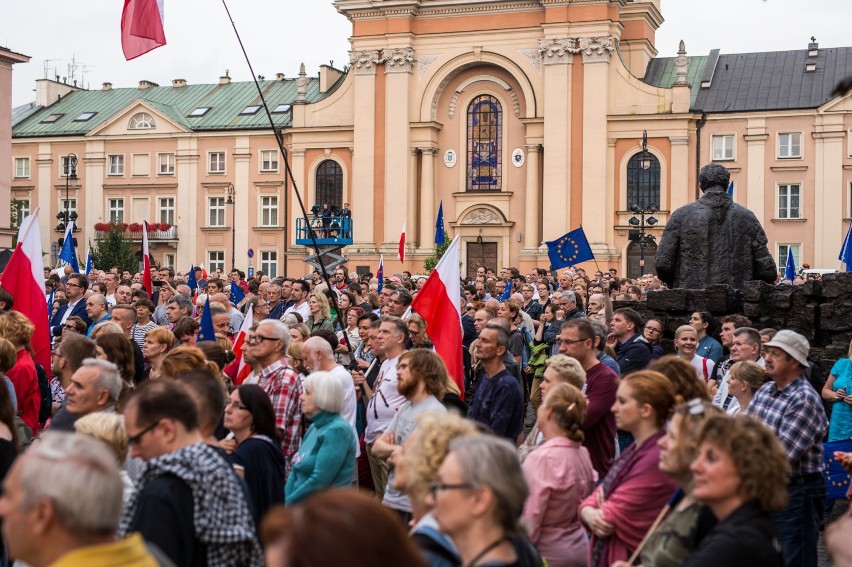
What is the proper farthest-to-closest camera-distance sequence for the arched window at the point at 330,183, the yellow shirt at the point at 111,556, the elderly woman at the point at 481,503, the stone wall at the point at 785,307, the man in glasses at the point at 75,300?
the arched window at the point at 330,183
the man in glasses at the point at 75,300
the stone wall at the point at 785,307
the elderly woman at the point at 481,503
the yellow shirt at the point at 111,556

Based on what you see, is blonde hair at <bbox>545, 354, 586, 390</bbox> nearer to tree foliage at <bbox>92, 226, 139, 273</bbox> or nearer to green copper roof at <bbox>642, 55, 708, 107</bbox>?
green copper roof at <bbox>642, 55, 708, 107</bbox>

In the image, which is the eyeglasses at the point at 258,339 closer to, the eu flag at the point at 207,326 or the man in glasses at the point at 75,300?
the eu flag at the point at 207,326

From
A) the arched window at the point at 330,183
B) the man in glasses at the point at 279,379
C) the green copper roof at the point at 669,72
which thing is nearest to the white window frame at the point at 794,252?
the green copper roof at the point at 669,72

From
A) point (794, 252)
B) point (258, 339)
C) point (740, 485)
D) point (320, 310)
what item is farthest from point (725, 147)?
point (740, 485)

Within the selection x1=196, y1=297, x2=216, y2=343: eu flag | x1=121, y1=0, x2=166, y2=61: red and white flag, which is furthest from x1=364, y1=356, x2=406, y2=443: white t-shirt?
x1=121, y1=0, x2=166, y2=61: red and white flag

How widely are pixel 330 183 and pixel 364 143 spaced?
311 centimetres

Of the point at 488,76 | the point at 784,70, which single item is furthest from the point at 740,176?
the point at 488,76

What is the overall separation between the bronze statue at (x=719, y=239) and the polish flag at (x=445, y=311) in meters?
3.88

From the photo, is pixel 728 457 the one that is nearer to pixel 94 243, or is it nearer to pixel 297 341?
pixel 297 341

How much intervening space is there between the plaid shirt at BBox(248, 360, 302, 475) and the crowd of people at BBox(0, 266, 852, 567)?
0.01 meters

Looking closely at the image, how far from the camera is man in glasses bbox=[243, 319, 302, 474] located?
785 centimetres

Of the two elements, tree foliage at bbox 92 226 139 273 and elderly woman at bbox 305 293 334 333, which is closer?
elderly woman at bbox 305 293 334 333

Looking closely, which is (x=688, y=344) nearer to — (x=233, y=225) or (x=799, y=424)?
(x=799, y=424)

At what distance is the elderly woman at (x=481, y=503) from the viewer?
13.0 ft
